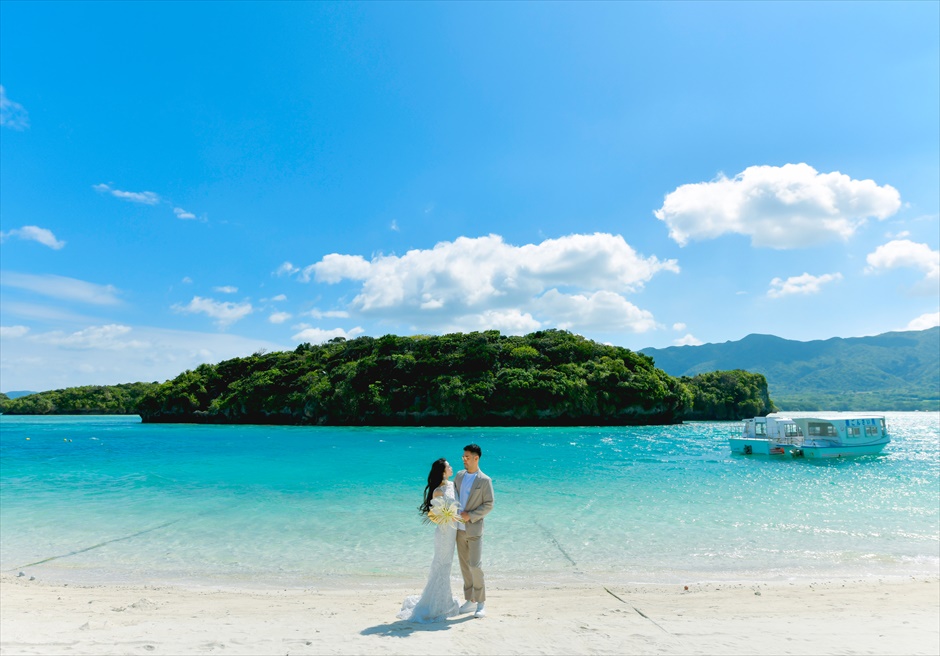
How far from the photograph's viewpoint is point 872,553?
1205cm

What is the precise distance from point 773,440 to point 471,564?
4132cm

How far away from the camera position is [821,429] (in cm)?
4000

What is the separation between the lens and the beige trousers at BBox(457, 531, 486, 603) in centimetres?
689

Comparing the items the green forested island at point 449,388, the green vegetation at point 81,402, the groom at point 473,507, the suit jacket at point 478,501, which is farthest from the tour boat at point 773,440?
the green vegetation at point 81,402

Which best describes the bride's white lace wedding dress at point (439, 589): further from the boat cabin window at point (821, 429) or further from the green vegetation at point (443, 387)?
the green vegetation at point (443, 387)

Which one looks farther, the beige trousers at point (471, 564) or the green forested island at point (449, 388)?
the green forested island at point (449, 388)

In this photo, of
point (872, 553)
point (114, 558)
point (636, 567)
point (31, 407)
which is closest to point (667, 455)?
point (872, 553)

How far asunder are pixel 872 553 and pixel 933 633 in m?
6.43

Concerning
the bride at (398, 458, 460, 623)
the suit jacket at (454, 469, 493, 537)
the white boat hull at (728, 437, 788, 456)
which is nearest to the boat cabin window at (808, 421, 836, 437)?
the white boat hull at (728, 437, 788, 456)

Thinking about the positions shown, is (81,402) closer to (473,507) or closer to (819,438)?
(819,438)

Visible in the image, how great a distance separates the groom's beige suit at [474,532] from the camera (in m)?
6.71

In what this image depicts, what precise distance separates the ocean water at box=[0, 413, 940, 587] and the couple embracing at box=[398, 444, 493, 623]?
3.34 m

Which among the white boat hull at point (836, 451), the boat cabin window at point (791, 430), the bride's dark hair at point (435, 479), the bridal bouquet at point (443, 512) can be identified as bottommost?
the white boat hull at point (836, 451)

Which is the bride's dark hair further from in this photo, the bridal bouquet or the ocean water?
the ocean water
